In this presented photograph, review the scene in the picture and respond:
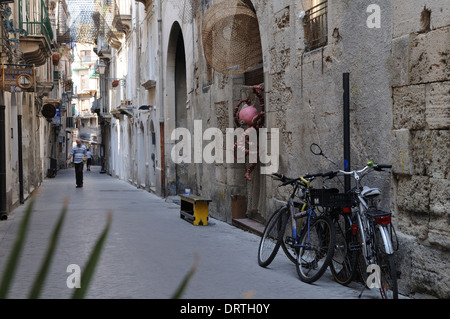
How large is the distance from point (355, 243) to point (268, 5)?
4432 mm

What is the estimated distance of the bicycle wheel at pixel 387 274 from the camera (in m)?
4.72

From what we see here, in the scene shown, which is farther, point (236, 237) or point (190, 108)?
point (190, 108)

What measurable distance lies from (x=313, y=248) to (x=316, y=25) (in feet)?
9.02

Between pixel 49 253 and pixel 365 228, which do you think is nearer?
pixel 49 253

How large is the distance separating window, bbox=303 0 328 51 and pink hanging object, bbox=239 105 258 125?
2379 mm

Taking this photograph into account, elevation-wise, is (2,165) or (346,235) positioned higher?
(2,165)

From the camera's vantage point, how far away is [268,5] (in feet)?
29.0

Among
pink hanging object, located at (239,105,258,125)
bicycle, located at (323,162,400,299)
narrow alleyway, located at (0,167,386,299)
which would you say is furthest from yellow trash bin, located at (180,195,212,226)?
bicycle, located at (323,162,400,299)

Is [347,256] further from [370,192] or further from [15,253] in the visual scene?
[15,253]

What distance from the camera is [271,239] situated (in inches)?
265

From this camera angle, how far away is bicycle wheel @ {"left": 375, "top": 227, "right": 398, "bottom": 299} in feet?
15.5

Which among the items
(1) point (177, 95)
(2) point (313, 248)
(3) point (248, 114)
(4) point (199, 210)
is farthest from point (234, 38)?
(1) point (177, 95)
